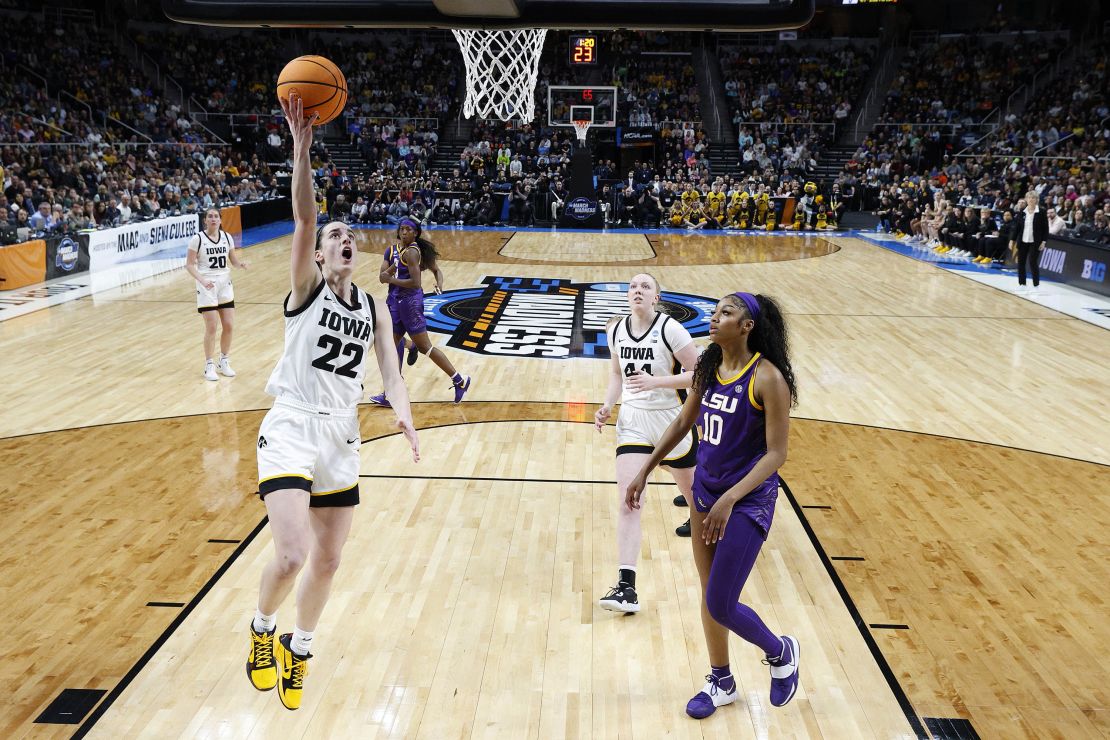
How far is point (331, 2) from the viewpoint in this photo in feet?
16.7

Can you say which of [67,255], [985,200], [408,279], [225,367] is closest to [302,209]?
[408,279]

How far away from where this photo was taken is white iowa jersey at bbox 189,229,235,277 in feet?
31.1

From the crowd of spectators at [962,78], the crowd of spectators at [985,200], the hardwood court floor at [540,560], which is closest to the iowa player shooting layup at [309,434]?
the hardwood court floor at [540,560]

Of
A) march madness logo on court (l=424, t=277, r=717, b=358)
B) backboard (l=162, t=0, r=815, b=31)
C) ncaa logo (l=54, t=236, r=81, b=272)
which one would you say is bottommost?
march madness logo on court (l=424, t=277, r=717, b=358)

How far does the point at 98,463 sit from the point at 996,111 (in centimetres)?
3138

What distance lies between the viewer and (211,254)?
31.4ft

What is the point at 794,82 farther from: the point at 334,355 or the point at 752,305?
the point at 334,355

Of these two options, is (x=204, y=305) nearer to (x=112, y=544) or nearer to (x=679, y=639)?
(x=112, y=544)

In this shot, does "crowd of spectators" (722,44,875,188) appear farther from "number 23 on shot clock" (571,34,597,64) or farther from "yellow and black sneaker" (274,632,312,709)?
"yellow and black sneaker" (274,632,312,709)

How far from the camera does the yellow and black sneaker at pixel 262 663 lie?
156 inches

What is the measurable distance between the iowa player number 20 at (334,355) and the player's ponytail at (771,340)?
1.63 metres

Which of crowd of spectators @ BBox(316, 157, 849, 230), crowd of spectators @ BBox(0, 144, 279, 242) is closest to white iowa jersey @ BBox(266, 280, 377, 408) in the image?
crowd of spectators @ BBox(0, 144, 279, 242)

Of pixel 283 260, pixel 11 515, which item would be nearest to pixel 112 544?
pixel 11 515

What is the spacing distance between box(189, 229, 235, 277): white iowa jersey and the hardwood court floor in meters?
1.13
